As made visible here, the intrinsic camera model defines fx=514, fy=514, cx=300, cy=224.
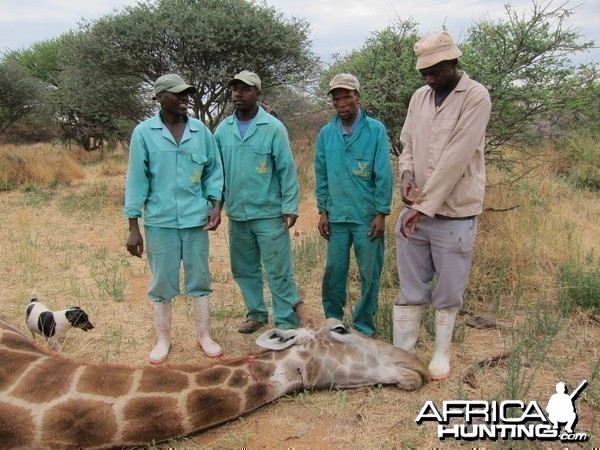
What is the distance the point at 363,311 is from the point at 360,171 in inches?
40.4

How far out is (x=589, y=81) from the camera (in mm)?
5691

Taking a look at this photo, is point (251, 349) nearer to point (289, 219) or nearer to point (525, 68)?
point (289, 219)

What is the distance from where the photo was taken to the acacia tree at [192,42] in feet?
32.0

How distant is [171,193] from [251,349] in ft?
4.27

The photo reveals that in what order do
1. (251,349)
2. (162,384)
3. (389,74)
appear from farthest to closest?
(389,74), (251,349), (162,384)

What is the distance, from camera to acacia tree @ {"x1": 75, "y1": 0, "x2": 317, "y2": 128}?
975 centimetres

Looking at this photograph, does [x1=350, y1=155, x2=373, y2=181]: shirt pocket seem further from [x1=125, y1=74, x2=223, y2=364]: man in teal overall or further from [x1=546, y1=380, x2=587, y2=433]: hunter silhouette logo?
[x1=546, y1=380, x2=587, y2=433]: hunter silhouette logo

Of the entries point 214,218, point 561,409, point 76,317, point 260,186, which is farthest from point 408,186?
point 76,317

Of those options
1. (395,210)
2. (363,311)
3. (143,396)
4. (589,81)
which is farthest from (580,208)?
(143,396)

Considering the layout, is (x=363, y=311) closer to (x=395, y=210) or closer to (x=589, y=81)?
(x=395, y=210)

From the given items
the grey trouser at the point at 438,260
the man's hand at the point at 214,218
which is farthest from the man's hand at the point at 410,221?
the man's hand at the point at 214,218

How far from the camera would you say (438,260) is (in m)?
3.14

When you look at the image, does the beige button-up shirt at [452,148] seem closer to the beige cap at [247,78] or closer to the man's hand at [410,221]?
the man's hand at [410,221]

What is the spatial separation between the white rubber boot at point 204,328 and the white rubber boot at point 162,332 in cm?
20
